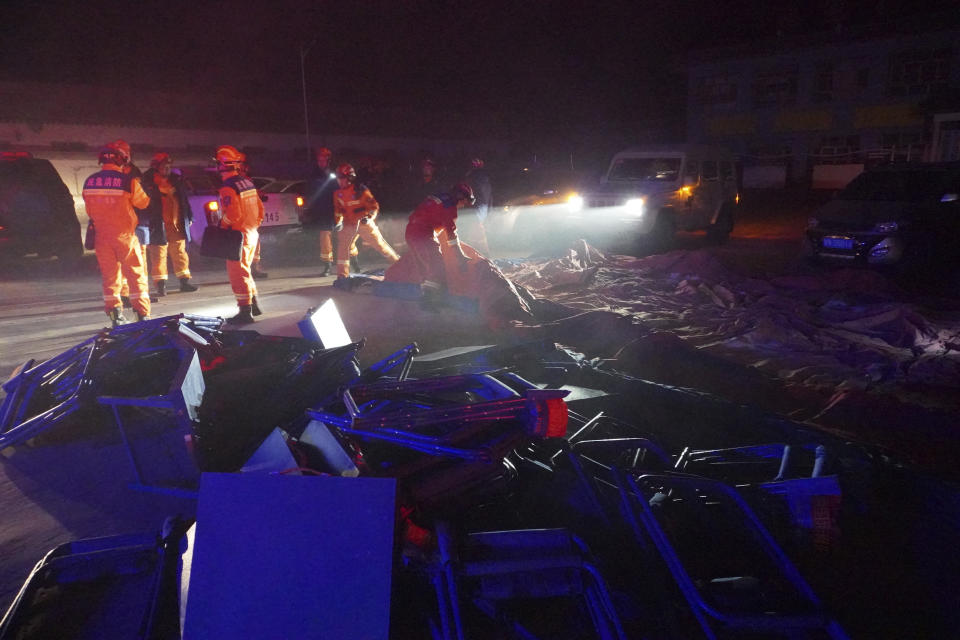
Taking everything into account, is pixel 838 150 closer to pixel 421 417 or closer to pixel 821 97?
pixel 821 97

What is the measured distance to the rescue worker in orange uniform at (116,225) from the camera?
6004 mm

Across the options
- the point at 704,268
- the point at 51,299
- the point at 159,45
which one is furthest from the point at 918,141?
the point at 159,45

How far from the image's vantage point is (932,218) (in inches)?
324

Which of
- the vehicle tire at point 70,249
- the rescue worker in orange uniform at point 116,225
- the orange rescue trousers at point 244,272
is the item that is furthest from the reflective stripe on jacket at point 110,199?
the vehicle tire at point 70,249

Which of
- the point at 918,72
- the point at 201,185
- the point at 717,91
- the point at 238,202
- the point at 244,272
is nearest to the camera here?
the point at 238,202

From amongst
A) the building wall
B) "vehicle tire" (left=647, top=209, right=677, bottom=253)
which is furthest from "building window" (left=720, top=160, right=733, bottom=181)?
the building wall

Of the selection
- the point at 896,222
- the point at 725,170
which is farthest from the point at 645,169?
the point at 896,222

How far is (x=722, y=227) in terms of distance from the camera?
44.9 ft

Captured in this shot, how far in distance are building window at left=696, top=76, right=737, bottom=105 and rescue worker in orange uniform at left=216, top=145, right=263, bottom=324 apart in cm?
2637

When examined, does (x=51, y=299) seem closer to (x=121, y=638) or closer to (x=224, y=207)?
(x=224, y=207)

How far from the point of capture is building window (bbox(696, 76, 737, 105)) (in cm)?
2683

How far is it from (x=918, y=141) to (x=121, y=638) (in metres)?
29.0

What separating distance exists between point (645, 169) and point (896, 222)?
520 cm

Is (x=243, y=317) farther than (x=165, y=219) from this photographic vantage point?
No
